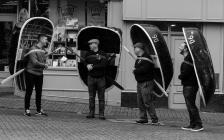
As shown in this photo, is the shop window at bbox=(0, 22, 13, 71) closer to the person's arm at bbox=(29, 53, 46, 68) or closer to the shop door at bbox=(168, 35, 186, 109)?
the person's arm at bbox=(29, 53, 46, 68)

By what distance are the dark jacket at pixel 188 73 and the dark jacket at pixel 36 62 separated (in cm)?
312

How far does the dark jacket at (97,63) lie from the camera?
39.1 feet

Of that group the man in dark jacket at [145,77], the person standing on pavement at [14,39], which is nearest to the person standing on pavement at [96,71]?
the man in dark jacket at [145,77]

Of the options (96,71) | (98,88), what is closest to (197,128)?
(98,88)

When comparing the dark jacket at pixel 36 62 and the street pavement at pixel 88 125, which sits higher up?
the dark jacket at pixel 36 62

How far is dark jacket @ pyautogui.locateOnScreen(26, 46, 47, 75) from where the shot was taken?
11836mm

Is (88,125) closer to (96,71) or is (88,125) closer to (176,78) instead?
(96,71)

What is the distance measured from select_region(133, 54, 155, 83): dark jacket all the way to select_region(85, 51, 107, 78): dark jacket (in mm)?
812

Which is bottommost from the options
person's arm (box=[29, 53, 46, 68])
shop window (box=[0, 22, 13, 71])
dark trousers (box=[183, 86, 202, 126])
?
dark trousers (box=[183, 86, 202, 126])

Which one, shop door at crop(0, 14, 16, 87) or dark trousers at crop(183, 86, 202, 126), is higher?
shop door at crop(0, 14, 16, 87)

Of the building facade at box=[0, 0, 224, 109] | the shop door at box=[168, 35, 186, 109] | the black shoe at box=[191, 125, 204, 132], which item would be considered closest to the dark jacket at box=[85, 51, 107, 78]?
the building facade at box=[0, 0, 224, 109]

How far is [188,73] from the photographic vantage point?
10.9 meters

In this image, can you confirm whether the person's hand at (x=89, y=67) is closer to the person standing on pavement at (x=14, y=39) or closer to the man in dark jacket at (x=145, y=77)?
the man in dark jacket at (x=145, y=77)

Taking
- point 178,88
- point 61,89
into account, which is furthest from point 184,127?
point 61,89
